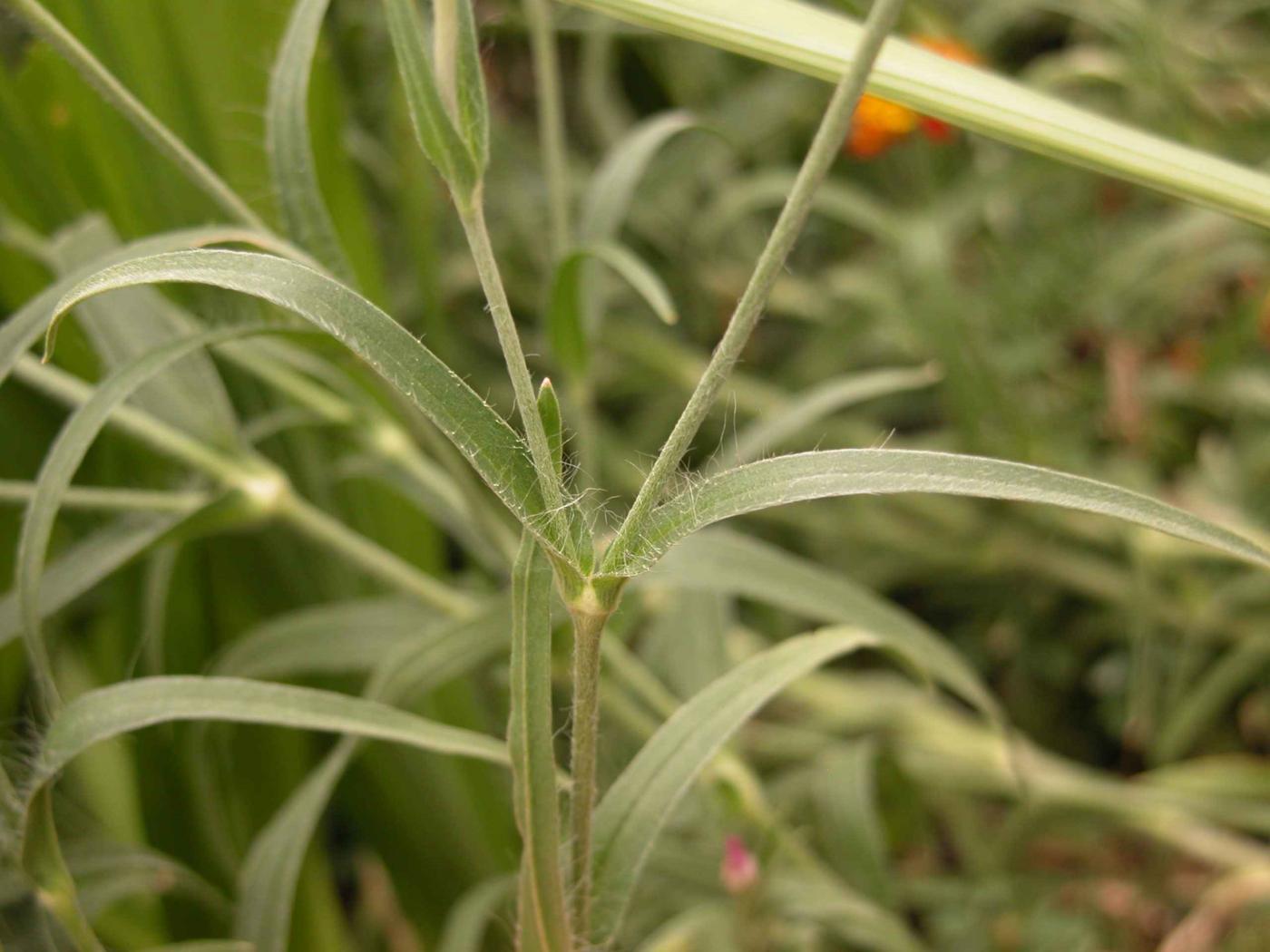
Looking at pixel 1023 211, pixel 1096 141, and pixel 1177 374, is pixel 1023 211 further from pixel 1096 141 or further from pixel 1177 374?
pixel 1096 141

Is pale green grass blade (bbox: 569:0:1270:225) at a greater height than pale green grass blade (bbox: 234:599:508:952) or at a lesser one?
greater

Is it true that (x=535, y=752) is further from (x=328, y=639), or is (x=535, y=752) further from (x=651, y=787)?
(x=328, y=639)

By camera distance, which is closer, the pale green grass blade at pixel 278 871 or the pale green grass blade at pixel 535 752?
the pale green grass blade at pixel 535 752

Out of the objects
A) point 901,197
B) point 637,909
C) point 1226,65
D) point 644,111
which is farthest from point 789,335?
point 637,909

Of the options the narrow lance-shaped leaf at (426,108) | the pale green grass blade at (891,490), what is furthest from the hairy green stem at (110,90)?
the pale green grass blade at (891,490)

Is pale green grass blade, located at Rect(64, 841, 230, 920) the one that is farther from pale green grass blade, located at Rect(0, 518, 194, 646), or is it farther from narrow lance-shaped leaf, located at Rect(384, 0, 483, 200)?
narrow lance-shaped leaf, located at Rect(384, 0, 483, 200)

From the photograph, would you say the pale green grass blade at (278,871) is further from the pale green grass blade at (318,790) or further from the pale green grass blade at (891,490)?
the pale green grass blade at (891,490)

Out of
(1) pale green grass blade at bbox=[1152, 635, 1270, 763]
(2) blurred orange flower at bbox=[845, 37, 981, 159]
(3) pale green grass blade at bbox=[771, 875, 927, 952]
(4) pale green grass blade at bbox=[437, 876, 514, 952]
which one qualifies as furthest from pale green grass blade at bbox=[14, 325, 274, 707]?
(1) pale green grass blade at bbox=[1152, 635, 1270, 763]
